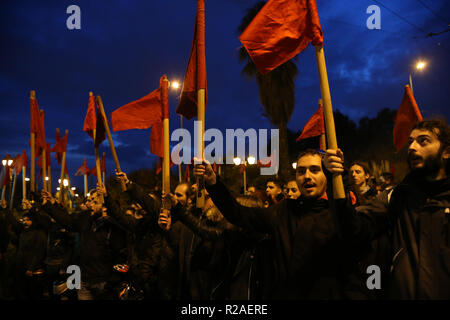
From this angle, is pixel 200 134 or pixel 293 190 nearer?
pixel 200 134

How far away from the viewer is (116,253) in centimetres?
523

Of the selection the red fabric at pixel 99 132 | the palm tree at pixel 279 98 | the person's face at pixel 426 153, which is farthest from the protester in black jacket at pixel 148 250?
the palm tree at pixel 279 98

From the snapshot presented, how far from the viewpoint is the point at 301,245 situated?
229 centimetres

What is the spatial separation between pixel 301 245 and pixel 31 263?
21.1ft

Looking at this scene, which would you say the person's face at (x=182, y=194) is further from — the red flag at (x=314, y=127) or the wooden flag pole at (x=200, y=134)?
the red flag at (x=314, y=127)

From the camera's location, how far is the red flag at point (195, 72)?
10.2 ft

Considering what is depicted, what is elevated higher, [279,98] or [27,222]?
[279,98]

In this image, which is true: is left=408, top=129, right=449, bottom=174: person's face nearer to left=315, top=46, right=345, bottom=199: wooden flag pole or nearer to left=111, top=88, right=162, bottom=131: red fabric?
left=315, top=46, right=345, bottom=199: wooden flag pole

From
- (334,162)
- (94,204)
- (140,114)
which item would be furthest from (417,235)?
(94,204)

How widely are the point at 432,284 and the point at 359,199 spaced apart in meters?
Result: 2.16

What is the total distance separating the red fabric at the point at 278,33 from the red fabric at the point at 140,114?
2100 mm

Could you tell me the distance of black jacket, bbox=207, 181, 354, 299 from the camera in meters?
2.22

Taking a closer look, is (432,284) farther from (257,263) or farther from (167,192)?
(167,192)

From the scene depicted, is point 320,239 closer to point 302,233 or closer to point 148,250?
point 302,233
